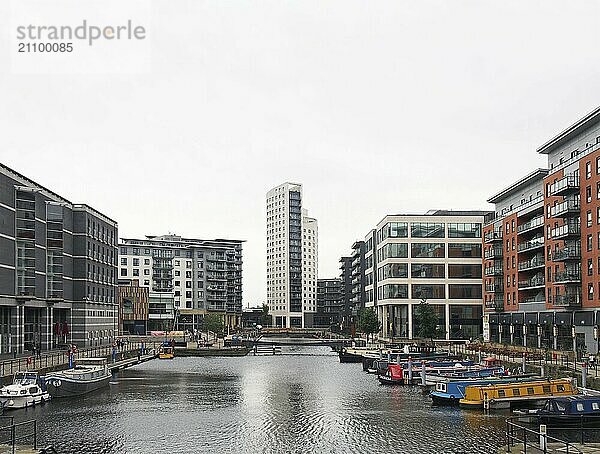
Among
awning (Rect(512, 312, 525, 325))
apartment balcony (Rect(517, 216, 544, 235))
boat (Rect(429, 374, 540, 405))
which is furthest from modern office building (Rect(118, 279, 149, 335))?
boat (Rect(429, 374, 540, 405))

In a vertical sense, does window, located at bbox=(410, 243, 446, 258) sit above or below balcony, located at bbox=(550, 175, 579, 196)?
below

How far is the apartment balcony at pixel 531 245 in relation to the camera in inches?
4183

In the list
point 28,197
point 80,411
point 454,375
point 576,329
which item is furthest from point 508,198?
point 80,411

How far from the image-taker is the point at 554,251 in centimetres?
9844

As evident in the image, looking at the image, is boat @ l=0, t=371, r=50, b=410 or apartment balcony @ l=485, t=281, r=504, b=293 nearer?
boat @ l=0, t=371, r=50, b=410

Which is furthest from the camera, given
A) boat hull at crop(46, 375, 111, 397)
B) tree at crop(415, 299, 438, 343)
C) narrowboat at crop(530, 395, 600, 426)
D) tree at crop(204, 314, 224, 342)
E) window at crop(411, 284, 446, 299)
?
tree at crop(204, 314, 224, 342)

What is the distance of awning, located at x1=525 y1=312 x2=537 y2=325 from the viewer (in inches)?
4236

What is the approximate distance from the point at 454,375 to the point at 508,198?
62.4 metres

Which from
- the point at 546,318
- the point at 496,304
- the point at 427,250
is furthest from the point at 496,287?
the point at 427,250

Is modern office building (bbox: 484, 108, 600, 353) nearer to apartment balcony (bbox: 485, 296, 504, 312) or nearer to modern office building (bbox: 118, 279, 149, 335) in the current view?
apartment balcony (bbox: 485, 296, 504, 312)

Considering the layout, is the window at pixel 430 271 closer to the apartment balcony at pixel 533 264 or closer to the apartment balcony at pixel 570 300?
the apartment balcony at pixel 533 264

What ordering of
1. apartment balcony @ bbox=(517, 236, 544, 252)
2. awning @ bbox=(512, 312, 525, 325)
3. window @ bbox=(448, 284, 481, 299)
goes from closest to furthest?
apartment balcony @ bbox=(517, 236, 544, 252)
awning @ bbox=(512, 312, 525, 325)
window @ bbox=(448, 284, 481, 299)

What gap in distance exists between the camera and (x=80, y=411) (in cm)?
5803

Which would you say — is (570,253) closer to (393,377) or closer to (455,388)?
(393,377)
